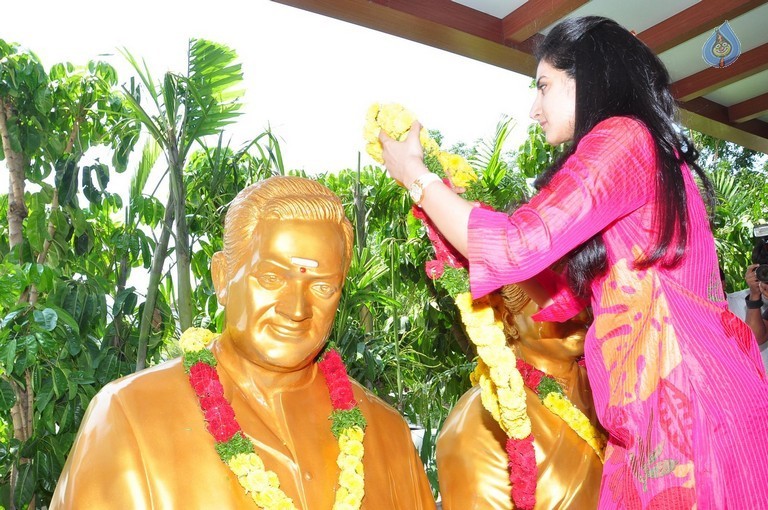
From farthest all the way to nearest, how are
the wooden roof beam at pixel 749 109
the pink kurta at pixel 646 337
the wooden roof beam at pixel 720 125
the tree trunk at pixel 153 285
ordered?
1. the wooden roof beam at pixel 720 125
2. the wooden roof beam at pixel 749 109
3. the tree trunk at pixel 153 285
4. the pink kurta at pixel 646 337

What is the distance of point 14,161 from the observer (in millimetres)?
3701

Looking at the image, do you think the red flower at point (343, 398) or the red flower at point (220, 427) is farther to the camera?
the red flower at point (343, 398)

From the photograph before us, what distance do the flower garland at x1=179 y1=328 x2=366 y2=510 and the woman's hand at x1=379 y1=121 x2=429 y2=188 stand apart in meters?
0.65

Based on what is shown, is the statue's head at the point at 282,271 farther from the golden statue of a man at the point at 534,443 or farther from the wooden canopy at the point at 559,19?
the wooden canopy at the point at 559,19

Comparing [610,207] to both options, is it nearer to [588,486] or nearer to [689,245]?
[689,245]

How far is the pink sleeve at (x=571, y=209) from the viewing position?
1.46m

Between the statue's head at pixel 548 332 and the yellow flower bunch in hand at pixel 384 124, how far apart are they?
3.61 feet

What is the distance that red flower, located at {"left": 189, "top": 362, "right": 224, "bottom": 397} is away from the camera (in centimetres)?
194

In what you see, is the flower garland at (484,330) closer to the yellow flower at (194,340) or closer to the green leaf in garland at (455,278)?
the green leaf in garland at (455,278)

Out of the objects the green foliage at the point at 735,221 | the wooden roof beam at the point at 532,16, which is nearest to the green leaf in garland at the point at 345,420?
the wooden roof beam at the point at 532,16

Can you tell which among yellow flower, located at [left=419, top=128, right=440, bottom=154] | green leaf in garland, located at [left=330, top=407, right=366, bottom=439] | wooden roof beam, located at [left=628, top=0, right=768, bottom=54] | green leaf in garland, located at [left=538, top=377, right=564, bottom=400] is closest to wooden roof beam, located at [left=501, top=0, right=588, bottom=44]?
wooden roof beam, located at [left=628, top=0, right=768, bottom=54]

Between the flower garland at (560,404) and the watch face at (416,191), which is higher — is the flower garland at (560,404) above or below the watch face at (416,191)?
below

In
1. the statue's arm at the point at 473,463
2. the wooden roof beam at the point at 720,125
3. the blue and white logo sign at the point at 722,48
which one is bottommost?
the statue's arm at the point at 473,463

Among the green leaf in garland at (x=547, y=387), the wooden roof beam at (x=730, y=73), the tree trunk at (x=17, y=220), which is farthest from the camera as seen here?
the wooden roof beam at (x=730, y=73)
